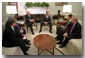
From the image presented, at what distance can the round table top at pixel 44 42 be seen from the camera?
2734mm

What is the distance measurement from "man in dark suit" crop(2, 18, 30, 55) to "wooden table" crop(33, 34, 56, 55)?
0.28m

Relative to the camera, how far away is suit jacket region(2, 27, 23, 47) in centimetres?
273

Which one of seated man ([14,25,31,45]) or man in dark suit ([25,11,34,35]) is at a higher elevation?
man in dark suit ([25,11,34,35])

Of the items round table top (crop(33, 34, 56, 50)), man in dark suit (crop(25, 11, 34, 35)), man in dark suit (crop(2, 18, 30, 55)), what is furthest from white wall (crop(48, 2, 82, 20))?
man in dark suit (crop(2, 18, 30, 55))

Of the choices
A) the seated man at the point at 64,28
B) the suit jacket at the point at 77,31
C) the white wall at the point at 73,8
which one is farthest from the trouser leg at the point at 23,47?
the suit jacket at the point at 77,31

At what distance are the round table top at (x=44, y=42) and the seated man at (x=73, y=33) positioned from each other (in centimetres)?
25

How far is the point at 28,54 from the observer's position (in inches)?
113

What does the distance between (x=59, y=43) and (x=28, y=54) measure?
2.78ft

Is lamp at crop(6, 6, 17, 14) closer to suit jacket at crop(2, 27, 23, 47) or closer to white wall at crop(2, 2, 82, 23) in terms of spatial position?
white wall at crop(2, 2, 82, 23)

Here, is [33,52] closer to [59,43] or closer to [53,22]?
[59,43]

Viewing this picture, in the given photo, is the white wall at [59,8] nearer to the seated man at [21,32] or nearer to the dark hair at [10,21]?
the dark hair at [10,21]

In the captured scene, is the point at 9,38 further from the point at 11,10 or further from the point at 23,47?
the point at 11,10

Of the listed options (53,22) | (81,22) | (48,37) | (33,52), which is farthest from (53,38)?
(81,22)

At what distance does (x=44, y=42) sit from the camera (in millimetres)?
2812
